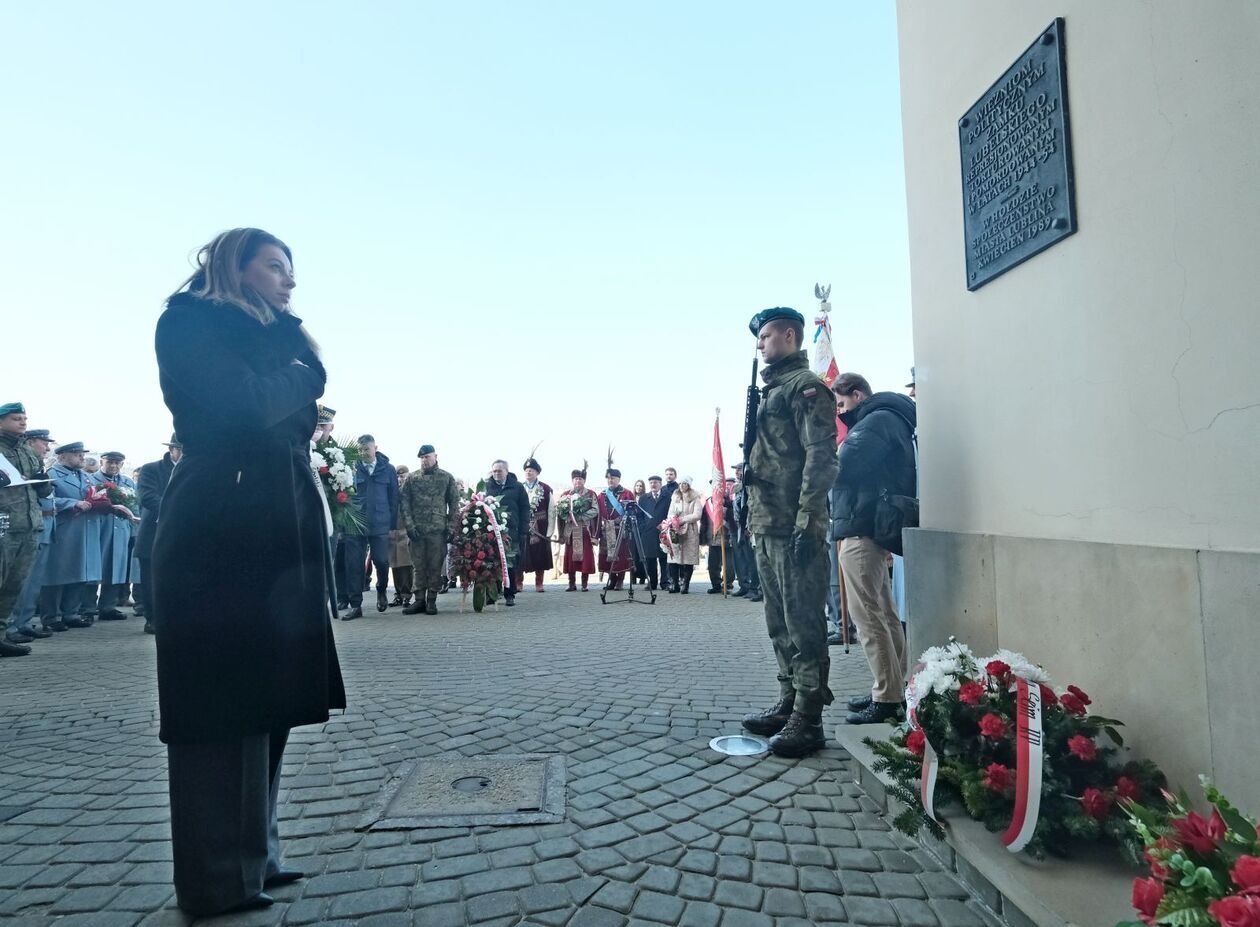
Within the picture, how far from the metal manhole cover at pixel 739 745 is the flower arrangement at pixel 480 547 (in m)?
6.96

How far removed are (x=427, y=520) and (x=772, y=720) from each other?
294 inches

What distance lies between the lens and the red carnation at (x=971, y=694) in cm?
266

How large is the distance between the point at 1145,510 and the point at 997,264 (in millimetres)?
1358

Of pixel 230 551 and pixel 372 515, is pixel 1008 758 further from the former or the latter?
pixel 372 515

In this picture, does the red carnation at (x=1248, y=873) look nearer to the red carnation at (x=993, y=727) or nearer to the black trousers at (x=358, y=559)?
the red carnation at (x=993, y=727)

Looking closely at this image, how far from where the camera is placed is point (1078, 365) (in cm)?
277

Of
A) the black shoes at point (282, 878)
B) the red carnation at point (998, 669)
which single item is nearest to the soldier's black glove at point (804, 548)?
the red carnation at point (998, 669)

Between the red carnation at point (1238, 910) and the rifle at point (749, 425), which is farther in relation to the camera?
the rifle at point (749, 425)

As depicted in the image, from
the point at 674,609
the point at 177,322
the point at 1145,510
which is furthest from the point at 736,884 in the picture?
the point at 674,609

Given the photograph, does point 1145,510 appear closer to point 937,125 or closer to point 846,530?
point 846,530

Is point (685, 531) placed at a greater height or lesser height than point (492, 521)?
lesser

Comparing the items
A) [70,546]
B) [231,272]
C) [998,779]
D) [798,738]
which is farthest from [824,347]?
[70,546]

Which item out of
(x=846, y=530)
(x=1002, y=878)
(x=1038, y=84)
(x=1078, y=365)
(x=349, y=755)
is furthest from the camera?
(x=846, y=530)

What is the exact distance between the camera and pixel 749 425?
14.3ft
